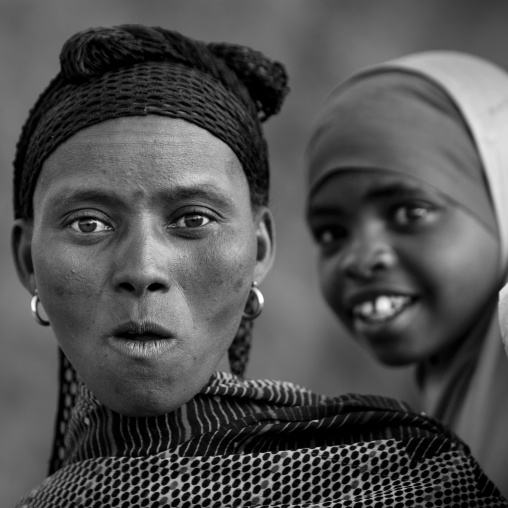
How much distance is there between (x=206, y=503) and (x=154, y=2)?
11.4 ft

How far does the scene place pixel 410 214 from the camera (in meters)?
3.02

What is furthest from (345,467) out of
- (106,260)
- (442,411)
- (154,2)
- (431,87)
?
(154,2)

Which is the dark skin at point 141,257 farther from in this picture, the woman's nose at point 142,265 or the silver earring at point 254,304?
the silver earring at point 254,304

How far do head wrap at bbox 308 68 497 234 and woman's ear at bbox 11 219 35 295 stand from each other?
1275mm

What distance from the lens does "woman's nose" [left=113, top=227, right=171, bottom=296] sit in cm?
183

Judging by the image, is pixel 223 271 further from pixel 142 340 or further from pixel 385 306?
pixel 385 306

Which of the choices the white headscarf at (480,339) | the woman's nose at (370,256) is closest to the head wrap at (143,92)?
the woman's nose at (370,256)

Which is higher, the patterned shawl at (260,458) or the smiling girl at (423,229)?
the smiling girl at (423,229)

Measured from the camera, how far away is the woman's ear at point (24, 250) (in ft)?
6.98

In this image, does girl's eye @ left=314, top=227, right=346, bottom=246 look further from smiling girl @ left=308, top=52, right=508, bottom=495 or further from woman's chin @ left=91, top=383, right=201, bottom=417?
woman's chin @ left=91, top=383, right=201, bottom=417

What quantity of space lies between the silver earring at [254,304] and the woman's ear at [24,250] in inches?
19.7

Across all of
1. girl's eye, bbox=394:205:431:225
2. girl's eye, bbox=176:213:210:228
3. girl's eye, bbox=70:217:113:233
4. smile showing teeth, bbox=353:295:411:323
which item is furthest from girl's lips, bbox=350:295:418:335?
girl's eye, bbox=70:217:113:233

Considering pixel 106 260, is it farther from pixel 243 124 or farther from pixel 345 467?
pixel 345 467

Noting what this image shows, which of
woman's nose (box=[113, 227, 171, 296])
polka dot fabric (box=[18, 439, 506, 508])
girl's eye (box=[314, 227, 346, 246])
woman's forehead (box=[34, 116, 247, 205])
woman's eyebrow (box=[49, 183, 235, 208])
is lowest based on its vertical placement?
polka dot fabric (box=[18, 439, 506, 508])
